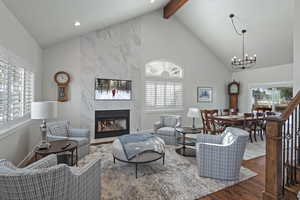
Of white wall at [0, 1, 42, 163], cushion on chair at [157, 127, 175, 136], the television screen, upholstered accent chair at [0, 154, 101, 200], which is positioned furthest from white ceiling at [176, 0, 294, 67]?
upholstered accent chair at [0, 154, 101, 200]

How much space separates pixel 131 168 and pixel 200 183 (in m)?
1.34

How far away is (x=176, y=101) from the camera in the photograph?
7.15 metres

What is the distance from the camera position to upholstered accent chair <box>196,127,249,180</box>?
2.78 meters

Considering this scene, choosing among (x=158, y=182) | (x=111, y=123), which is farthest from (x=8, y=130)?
(x=111, y=123)

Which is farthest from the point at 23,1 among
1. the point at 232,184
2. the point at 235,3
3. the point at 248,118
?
the point at 248,118

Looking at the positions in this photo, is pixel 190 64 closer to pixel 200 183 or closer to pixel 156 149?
pixel 156 149

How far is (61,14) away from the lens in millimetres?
3422

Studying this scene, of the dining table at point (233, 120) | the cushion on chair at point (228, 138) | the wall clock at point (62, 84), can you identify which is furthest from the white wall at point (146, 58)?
the cushion on chair at point (228, 138)

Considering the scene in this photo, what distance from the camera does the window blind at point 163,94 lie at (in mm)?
6508

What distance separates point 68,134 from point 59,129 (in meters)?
0.28

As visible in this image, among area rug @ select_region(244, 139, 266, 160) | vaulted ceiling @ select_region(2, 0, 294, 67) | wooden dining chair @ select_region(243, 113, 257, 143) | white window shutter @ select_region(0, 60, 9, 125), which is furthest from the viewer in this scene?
wooden dining chair @ select_region(243, 113, 257, 143)

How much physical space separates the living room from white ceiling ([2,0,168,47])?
2 centimetres

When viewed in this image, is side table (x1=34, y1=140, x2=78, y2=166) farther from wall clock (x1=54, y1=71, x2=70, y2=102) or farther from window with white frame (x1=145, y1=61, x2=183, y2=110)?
window with white frame (x1=145, y1=61, x2=183, y2=110)

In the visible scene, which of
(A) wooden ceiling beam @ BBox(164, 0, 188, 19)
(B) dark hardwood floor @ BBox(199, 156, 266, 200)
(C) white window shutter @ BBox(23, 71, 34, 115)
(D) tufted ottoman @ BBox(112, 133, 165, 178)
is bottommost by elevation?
(B) dark hardwood floor @ BBox(199, 156, 266, 200)
